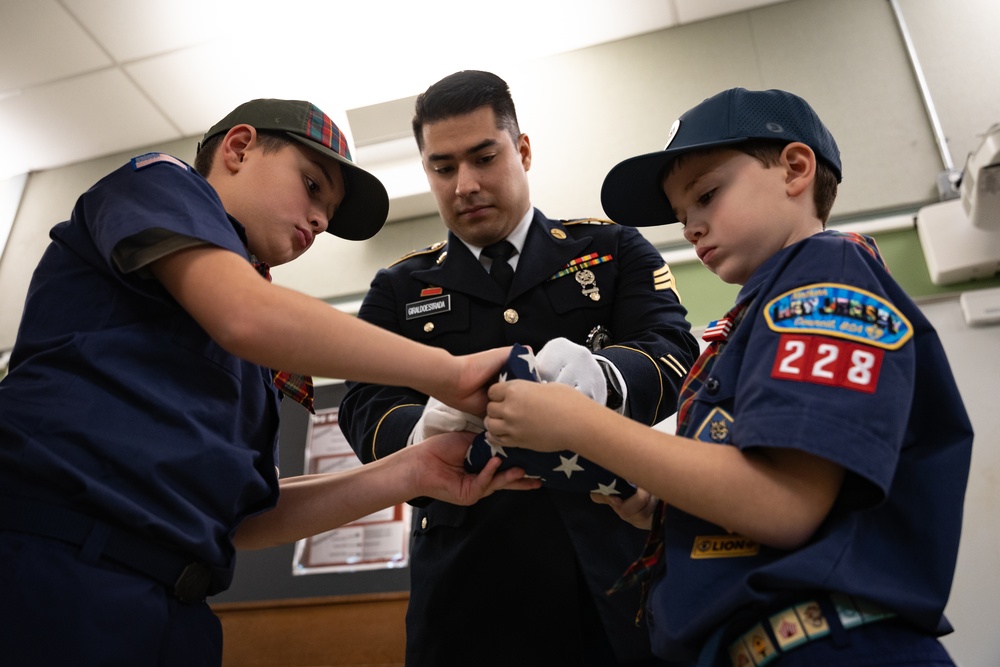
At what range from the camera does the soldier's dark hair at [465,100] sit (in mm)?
1676

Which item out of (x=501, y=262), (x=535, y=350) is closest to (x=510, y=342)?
(x=535, y=350)

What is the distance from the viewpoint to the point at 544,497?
1.32 meters

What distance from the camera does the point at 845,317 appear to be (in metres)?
0.84

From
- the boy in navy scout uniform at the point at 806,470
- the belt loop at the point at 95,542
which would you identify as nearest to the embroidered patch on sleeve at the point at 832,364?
the boy in navy scout uniform at the point at 806,470

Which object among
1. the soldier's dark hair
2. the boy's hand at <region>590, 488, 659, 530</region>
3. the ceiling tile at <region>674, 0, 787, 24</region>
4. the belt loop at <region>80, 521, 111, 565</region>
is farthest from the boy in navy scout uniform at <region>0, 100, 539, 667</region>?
the ceiling tile at <region>674, 0, 787, 24</region>

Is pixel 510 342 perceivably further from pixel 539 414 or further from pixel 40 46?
pixel 40 46

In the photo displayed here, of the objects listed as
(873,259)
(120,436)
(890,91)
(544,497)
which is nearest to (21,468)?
(120,436)

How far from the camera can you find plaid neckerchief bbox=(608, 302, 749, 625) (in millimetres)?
1012

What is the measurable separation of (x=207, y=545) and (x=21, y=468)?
0.22 meters

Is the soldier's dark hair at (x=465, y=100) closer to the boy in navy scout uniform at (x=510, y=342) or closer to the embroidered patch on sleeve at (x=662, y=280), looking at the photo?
the boy in navy scout uniform at (x=510, y=342)

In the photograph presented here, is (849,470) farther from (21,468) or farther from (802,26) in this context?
(802,26)

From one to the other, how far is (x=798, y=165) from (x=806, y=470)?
0.51 metres

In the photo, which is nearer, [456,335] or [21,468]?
[21,468]

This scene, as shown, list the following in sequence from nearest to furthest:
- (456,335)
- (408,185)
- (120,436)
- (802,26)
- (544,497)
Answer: (120,436) → (544,497) → (456,335) → (802,26) → (408,185)
